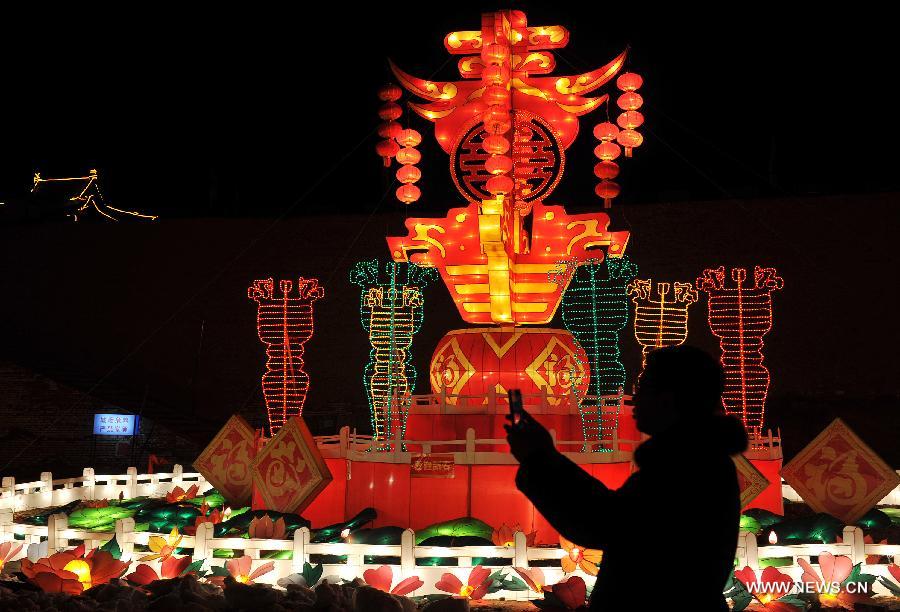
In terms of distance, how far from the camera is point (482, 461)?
8.73m

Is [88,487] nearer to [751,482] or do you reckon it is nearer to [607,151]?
[607,151]

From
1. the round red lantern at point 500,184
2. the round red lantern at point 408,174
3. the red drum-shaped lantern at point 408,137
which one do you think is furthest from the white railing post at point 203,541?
the red drum-shaped lantern at point 408,137

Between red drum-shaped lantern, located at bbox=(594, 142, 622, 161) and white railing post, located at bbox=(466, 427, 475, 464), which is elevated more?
red drum-shaped lantern, located at bbox=(594, 142, 622, 161)

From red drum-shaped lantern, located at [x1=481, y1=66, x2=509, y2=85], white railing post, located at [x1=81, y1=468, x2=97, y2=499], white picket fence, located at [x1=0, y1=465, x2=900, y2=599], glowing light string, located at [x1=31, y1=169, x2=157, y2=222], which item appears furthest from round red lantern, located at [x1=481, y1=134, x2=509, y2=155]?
glowing light string, located at [x1=31, y1=169, x2=157, y2=222]

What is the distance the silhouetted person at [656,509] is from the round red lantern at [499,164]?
776cm

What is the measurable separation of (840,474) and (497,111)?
5.37 metres

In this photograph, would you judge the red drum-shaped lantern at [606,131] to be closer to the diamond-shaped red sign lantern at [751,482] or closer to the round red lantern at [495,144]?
the round red lantern at [495,144]

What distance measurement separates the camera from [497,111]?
32.9 feet

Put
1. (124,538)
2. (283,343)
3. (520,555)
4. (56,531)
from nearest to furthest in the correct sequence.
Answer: (520,555) → (124,538) → (56,531) → (283,343)

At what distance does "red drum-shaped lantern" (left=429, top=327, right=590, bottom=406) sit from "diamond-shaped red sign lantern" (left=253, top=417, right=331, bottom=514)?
172cm

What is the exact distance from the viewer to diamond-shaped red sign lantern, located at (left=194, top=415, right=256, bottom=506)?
10430mm

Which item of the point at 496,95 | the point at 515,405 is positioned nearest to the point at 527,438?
the point at 515,405

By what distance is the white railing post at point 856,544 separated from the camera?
7473mm

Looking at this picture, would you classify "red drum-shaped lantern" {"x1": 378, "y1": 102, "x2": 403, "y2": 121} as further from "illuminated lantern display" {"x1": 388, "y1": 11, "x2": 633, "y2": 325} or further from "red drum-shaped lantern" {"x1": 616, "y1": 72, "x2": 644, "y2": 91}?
"red drum-shaped lantern" {"x1": 616, "y1": 72, "x2": 644, "y2": 91}
